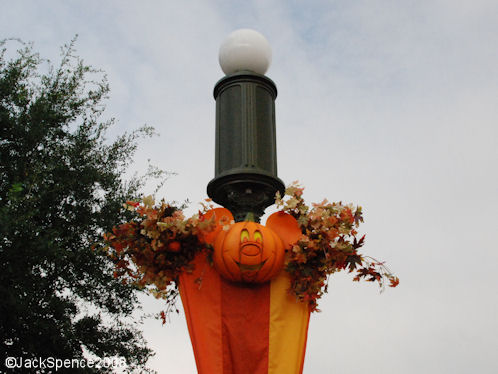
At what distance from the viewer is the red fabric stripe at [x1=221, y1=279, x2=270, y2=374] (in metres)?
3.63

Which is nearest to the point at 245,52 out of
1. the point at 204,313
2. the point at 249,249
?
the point at 249,249

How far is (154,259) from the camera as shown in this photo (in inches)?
146

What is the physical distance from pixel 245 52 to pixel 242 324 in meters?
2.31

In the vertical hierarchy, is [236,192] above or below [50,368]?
above

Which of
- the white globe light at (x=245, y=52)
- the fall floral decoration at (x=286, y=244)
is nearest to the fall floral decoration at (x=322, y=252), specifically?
the fall floral decoration at (x=286, y=244)

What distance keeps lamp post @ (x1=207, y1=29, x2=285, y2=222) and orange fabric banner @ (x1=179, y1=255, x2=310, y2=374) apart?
56 centimetres

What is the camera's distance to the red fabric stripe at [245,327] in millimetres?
3633

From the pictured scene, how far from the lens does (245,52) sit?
447cm

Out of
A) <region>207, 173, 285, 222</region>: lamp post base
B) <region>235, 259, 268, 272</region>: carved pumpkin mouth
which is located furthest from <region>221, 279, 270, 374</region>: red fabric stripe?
<region>207, 173, 285, 222</region>: lamp post base

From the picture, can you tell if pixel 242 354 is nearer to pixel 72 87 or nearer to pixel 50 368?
pixel 50 368

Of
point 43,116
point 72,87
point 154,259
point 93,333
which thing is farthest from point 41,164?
point 154,259

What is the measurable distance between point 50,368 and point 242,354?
3.11m

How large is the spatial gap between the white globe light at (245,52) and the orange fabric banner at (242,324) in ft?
5.79

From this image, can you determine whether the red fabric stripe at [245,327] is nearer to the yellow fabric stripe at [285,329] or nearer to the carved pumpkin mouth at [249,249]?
the yellow fabric stripe at [285,329]
